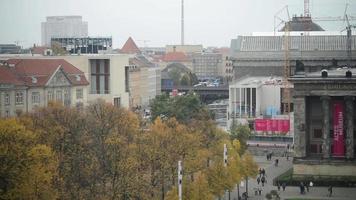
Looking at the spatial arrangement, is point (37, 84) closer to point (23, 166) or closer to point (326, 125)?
point (326, 125)

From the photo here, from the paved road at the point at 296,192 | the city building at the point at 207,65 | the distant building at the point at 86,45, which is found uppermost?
the city building at the point at 207,65

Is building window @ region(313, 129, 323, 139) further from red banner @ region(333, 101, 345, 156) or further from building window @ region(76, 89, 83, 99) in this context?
building window @ region(76, 89, 83, 99)

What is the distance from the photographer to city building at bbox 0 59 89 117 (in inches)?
1578

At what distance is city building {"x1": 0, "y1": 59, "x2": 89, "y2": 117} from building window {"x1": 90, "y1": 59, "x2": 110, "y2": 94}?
6.32 ft

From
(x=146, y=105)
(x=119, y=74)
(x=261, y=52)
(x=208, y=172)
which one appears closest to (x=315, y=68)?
(x=261, y=52)

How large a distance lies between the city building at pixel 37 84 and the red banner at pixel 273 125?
18104mm

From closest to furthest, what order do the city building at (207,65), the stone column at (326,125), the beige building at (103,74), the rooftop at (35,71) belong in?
1. the rooftop at (35,71)
2. the stone column at (326,125)
3. the beige building at (103,74)
4. the city building at (207,65)

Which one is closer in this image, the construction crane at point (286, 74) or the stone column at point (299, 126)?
the stone column at point (299, 126)

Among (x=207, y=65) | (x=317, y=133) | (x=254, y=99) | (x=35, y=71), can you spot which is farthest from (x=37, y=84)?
(x=207, y=65)

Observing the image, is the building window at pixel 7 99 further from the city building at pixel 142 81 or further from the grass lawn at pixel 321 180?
the city building at pixel 142 81

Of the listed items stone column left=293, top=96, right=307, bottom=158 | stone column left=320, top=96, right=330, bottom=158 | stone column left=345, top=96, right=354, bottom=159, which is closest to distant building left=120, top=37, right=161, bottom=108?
stone column left=293, top=96, right=307, bottom=158

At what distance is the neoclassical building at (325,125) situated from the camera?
48.5 meters

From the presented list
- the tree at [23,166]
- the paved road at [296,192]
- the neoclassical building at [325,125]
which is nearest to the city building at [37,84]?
the tree at [23,166]

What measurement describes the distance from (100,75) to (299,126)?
1344 centimetres
